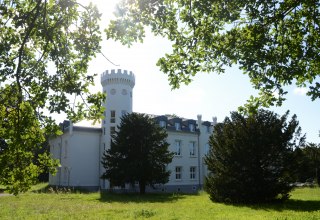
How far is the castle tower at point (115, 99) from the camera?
4469cm

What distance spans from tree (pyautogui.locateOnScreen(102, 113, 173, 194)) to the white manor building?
26.2 ft

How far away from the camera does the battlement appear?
45.7 meters

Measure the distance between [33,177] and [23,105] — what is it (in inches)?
78.8

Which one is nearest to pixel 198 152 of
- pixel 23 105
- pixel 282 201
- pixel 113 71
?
pixel 113 71

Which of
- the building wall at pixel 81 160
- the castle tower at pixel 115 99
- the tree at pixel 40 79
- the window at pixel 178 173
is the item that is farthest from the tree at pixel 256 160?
the window at pixel 178 173

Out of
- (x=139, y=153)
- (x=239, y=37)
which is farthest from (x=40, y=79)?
(x=139, y=153)

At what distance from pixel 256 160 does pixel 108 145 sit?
24945 millimetres

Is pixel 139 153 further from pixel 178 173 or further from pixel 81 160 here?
pixel 178 173

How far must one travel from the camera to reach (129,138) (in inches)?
1379

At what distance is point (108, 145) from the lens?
144 ft

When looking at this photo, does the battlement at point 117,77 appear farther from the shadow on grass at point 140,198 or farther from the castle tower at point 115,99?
the shadow on grass at point 140,198

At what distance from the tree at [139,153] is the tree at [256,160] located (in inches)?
451

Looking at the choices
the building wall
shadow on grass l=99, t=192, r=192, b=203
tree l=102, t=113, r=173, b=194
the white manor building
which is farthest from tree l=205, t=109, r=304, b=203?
the building wall

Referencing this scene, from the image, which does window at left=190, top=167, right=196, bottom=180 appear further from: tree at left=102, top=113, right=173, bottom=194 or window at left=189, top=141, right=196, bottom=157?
tree at left=102, top=113, right=173, bottom=194
